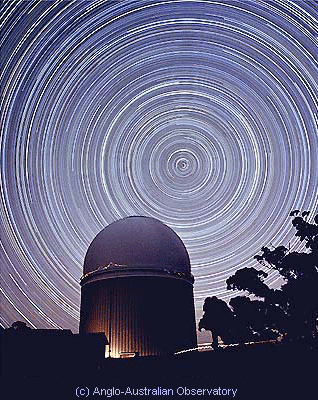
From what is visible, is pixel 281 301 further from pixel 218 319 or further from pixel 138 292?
pixel 138 292

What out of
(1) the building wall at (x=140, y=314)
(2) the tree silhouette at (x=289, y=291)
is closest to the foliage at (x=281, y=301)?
(2) the tree silhouette at (x=289, y=291)

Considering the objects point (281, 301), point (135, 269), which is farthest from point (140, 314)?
point (281, 301)

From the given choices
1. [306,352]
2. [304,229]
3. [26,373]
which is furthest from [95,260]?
[306,352]

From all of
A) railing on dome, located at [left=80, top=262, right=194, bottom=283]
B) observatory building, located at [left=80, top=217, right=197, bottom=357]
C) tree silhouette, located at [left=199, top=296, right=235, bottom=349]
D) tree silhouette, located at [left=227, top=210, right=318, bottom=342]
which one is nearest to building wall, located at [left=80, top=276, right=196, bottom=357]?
observatory building, located at [left=80, top=217, right=197, bottom=357]

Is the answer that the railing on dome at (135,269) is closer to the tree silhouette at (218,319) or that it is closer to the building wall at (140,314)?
the building wall at (140,314)

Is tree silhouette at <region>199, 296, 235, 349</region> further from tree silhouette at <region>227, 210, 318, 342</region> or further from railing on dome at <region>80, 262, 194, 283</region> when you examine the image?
railing on dome at <region>80, 262, 194, 283</region>
